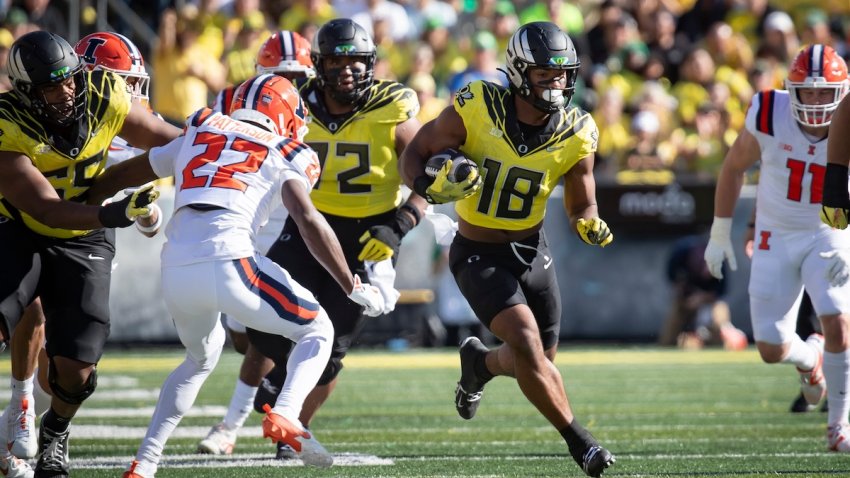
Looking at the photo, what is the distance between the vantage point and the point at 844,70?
20.2ft

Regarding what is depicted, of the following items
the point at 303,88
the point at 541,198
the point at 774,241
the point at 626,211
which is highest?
the point at 303,88

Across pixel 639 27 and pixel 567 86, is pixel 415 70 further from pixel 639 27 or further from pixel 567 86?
pixel 567 86

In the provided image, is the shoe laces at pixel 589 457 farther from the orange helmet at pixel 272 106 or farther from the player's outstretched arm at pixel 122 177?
the player's outstretched arm at pixel 122 177

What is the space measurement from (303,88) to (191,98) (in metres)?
5.78

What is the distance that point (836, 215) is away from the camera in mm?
5051

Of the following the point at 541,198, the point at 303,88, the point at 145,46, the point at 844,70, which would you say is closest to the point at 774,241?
the point at 844,70

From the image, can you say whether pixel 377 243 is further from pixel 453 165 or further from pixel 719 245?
pixel 719 245

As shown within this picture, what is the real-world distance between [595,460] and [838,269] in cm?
208

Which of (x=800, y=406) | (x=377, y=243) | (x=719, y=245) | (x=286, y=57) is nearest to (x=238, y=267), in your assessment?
(x=377, y=243)

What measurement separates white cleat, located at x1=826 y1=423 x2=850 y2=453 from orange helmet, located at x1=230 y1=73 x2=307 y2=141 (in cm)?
282

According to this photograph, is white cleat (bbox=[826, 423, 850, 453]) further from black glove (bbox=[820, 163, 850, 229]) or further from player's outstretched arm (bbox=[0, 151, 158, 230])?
player's outstretched arm (bbox=[0, 151, 158, 230])

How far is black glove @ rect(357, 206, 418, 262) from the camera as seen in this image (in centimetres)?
557

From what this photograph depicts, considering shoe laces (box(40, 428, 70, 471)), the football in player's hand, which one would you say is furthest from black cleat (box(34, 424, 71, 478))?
the football in player's hand

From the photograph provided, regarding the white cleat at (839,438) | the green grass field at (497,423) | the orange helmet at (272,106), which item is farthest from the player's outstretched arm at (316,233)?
the white cleat at (839,438)
